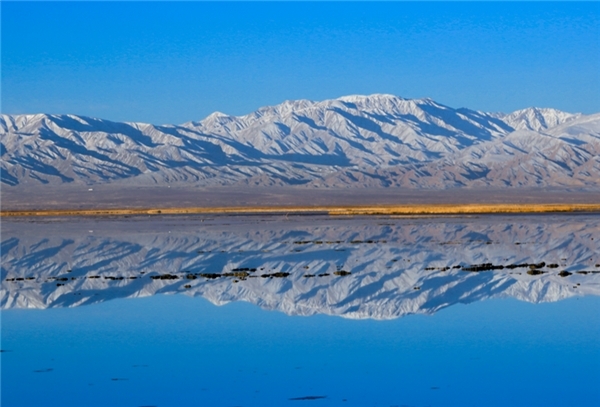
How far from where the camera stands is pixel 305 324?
19094 mm

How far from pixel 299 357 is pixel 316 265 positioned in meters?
13.9

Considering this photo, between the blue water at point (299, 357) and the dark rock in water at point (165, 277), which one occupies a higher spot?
the dark rock in water at point (165, 277)

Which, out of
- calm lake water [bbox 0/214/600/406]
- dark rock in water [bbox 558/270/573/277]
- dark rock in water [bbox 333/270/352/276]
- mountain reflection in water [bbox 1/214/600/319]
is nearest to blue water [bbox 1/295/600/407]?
calm lake water [bbox 0/214/600/406]

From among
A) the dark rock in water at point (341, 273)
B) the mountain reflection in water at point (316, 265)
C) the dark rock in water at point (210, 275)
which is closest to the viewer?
the mountain reflection in water at point (316, 265)

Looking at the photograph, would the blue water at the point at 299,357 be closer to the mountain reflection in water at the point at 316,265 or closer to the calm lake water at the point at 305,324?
the calm lake water at the point at 305,324

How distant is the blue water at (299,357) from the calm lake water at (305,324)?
4cm

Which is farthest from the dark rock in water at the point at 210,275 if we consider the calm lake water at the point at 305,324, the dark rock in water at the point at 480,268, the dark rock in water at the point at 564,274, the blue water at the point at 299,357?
the dark rock in water at the point at 564,274

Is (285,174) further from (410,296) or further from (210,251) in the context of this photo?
(410,296)

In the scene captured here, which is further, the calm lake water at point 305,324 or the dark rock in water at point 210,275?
the dark rock in water at point 210,275

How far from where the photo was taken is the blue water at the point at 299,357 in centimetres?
1334

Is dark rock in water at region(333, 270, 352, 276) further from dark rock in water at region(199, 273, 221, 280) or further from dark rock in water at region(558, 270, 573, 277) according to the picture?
dark rock in water at region(558, 270, 573, 277)

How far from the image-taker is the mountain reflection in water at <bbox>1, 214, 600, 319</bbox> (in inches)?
898

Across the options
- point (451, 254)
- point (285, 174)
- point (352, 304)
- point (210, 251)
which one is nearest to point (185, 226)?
point (210, 251)

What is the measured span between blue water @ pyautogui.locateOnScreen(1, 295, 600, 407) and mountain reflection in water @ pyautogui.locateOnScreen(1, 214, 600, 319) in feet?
4.96
